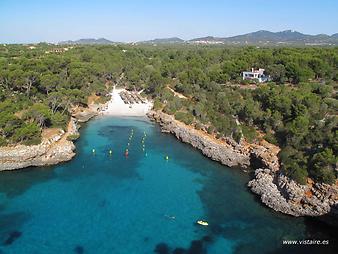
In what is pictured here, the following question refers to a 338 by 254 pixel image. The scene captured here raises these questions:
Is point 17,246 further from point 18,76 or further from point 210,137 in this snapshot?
point 18,76

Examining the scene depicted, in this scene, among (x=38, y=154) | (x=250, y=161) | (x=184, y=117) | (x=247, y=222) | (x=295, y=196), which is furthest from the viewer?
(x=184, y=117)

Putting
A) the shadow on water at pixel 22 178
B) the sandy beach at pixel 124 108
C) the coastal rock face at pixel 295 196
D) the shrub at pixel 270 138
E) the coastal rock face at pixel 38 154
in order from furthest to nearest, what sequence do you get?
the sandy beach at pixel 124 108, the shrub at pixel 270 138, the coastal rock face at pixel 38 154, the shadow on water at pixel 22 178, the coastal rock face at pixel 295 196

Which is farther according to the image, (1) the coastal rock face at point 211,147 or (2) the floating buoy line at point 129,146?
(2) the floating buoy line at point 129,146

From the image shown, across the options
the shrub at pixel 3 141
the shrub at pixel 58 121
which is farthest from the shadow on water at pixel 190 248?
the shrub at pixel 58 121

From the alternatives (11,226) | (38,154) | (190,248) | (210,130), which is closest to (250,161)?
(210,130)

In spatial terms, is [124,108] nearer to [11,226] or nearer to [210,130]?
[210,130]

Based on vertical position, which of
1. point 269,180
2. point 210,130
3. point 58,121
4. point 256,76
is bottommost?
point 269,180

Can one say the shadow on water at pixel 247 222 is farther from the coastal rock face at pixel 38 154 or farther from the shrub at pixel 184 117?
the shrub at pixel 184 117
